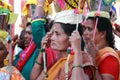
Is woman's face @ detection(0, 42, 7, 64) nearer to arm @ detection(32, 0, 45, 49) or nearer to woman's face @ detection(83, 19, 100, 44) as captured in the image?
arm @ detection(32, 0, 45, 49)

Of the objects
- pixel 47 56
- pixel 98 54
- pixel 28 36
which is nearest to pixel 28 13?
pixel 28 36

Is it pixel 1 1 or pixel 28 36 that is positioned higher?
pixel 1 1

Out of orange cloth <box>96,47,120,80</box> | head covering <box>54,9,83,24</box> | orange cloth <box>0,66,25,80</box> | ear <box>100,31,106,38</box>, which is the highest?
head covering <box>54,9,83,24</box>

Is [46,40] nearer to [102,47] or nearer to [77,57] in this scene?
[102,47]

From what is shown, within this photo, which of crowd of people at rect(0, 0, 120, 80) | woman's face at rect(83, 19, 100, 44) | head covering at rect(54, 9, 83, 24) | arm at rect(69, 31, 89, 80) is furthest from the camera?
woman's face at rect(83, 19, 100, 44)

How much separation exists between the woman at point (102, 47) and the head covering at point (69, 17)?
18 centimetres

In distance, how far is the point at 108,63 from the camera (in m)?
2.94

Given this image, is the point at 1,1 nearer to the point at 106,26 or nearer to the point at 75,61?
the point at 106,26

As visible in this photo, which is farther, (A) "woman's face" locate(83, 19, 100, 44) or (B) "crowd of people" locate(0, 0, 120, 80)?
(A) "woman's face" locate(83, 19, 100, 44)

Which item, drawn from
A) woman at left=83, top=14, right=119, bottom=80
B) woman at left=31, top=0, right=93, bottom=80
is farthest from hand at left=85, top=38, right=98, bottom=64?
woman at left=31, top=0, right=93, bottom=80

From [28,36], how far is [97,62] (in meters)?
1.51

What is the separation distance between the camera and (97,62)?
3.00 m

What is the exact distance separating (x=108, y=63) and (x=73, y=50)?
0.35 metres

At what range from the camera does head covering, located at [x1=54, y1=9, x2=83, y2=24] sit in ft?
9.56
